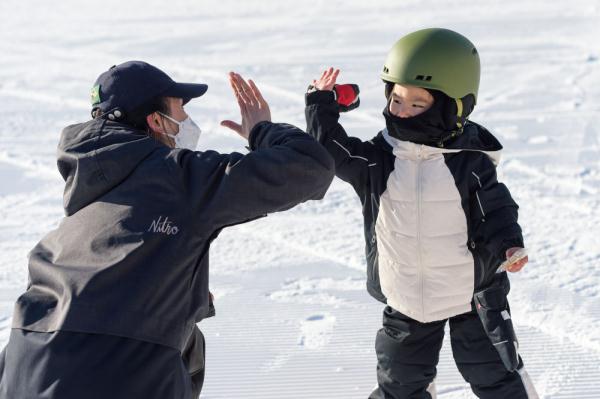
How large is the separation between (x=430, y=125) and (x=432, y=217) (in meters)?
0.30

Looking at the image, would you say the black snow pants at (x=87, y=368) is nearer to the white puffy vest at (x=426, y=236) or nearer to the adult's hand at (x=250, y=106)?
the adult's hand at (x=250, y=106)

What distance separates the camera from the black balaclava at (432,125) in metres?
2.91

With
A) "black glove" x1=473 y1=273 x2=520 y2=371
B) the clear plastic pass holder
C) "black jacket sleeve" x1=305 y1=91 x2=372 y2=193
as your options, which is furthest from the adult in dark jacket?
"black glove" x1=473 y1=273 x2=520 y2=371

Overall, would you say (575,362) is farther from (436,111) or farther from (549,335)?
(436,111)

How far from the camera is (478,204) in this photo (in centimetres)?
287

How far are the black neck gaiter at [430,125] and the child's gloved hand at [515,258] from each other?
16.8 inches

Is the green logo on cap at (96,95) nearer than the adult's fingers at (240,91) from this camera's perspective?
Yes

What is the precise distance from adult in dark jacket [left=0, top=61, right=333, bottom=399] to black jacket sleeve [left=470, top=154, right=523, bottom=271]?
0.75 metres

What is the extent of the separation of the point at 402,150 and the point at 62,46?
970 cm

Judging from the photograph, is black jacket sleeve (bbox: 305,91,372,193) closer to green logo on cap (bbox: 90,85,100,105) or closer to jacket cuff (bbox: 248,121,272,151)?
jacket cuff (bbox: 248,121,272,151)

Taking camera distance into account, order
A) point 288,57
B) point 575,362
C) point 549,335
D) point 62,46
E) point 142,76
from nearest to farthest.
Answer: point 142,76, point 575,362, point 549,335, point 288,57, point 62,46

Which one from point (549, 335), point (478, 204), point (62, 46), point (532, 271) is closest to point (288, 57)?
point (62, 46)

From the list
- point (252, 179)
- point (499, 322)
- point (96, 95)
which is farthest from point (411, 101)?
point (96, 95)

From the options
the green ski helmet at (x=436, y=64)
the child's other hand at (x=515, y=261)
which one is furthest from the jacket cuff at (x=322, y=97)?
the child's other hand at (x=515, y=261)
